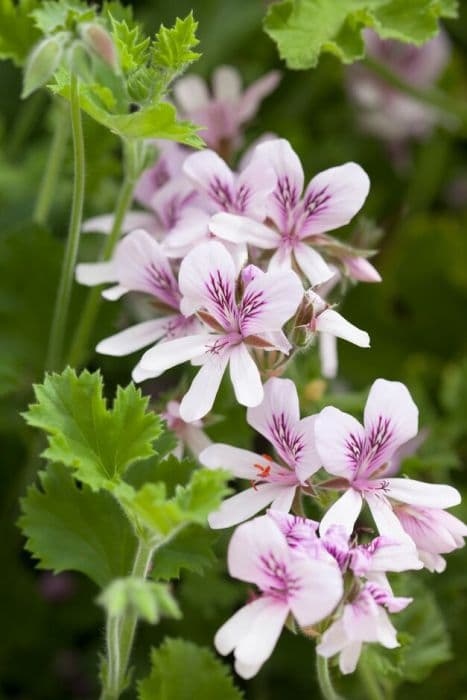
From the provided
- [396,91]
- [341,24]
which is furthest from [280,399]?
[396,91]

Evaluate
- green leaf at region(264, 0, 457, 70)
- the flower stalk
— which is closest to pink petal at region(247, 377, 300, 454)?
the flower stalk

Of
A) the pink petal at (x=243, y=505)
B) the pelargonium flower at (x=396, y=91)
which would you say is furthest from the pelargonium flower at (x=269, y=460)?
the pelargonium flower at (x=396, y=91)

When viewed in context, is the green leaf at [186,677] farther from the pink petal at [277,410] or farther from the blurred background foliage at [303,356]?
the pink petal at [277,410]

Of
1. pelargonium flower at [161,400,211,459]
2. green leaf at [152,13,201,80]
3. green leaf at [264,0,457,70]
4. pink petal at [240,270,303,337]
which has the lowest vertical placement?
pelargonium flower at [161,400,211,459]

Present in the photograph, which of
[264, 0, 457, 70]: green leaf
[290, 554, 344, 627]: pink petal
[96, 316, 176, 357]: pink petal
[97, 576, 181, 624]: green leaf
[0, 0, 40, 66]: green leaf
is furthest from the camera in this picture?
[0, 0, 40, 66]: green leaf

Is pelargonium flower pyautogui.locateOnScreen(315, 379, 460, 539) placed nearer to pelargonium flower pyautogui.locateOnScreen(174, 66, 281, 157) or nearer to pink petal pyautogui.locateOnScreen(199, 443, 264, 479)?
pink petal pyautogui.locateOnScreen(199, 443, 264, 479)
